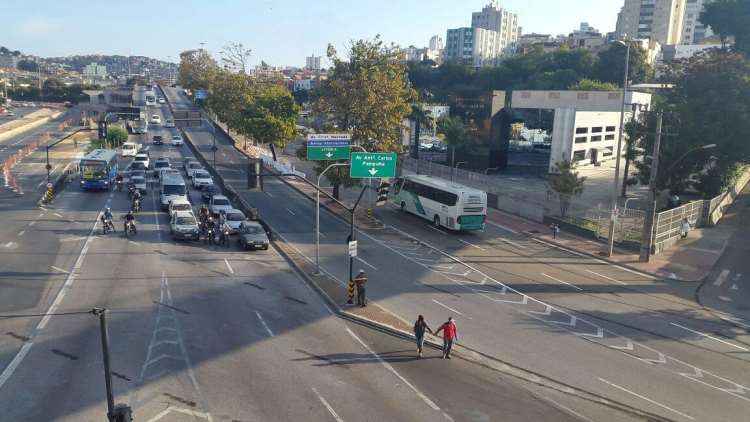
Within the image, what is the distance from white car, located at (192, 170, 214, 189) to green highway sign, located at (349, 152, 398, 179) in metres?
25.1

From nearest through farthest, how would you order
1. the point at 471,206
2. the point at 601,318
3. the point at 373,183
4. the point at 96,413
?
1. the point at 96,413
2. the point at 601,318
3. the point at 471,206
4. the point at 373,183

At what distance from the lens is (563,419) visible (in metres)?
16.9

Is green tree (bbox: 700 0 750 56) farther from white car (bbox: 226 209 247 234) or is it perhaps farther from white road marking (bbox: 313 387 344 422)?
white road marking (bbox: 313 387 344 422)

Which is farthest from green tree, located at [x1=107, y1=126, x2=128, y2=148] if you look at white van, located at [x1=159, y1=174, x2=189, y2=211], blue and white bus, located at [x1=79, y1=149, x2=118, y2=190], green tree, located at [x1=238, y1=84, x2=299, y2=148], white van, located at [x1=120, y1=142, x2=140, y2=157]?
white van, located at [x1=159, y1=174, x2=189, y2=211]

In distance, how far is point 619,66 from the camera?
130625 millimetres

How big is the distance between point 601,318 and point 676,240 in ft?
68.4

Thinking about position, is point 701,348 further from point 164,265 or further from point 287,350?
point 164,265

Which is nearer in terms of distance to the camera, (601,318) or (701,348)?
(701,348)

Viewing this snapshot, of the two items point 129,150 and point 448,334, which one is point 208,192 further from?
point 448,334

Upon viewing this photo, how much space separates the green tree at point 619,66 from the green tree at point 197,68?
87.7 metres

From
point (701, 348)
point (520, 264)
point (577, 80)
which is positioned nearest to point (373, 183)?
point (520, 264)

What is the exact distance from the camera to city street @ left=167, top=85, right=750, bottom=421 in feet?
65.3

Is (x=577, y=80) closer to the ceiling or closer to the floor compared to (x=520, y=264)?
closer to the ceiling

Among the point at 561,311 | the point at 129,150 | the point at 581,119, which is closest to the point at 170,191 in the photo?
the point at 561,311
